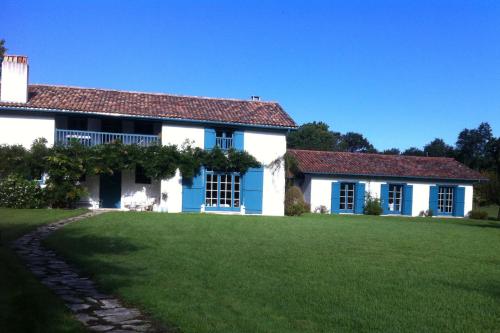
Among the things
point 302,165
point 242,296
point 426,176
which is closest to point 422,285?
point 242,296

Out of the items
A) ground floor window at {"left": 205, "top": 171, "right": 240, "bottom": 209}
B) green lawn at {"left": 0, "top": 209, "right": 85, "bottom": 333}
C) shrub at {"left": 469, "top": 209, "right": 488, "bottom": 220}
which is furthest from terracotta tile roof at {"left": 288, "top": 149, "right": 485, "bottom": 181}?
green lawn at {"left": 0, "top": 209, "right": 85, "bottom": 333}

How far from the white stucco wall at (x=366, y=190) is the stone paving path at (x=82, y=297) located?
22.1 meters

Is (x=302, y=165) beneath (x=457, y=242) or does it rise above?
above

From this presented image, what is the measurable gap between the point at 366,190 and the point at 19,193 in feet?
66.1

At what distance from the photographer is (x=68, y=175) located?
21156mm

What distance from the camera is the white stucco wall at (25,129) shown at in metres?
21.9

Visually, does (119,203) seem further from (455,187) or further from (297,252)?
(455,187)

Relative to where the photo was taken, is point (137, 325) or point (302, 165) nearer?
point (137, 325)

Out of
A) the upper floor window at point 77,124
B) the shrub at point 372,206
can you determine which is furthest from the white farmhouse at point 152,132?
the shrub at point 372,206

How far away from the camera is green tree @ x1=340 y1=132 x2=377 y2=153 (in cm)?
8822

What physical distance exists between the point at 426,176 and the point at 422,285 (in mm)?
26121

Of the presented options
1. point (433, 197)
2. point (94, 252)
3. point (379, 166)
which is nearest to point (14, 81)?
point (94, 252)

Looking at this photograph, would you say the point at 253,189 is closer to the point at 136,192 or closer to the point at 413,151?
the point at 136,192

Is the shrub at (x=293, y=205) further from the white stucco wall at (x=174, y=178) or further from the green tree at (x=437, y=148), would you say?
the green tree at (x=437, y=148)
